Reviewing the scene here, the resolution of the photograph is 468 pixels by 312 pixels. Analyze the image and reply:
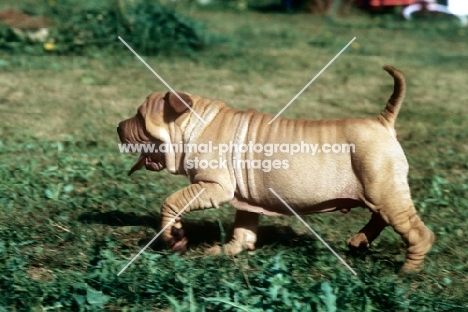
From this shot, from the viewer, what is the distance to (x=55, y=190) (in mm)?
6168

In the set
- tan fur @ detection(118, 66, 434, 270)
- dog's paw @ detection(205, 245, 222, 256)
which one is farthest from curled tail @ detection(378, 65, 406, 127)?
dog's paw @ detection(205, 245, 222, 256)

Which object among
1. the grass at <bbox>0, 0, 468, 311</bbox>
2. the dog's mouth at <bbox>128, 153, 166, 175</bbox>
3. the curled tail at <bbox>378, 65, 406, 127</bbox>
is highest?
the curled tail at <bbox>378, 65, 406, 127</bbox>

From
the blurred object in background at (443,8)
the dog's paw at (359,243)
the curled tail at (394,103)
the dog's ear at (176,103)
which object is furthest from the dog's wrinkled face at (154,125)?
the blurred object in background at (443,8)

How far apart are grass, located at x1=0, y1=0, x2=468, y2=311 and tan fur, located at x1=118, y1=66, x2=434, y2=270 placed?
1.04 ft

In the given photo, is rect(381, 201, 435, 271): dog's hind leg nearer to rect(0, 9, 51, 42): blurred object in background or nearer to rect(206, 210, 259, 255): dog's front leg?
rect(206, 210, 259, 255): dog's front leg

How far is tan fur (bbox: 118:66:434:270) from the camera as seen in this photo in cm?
467

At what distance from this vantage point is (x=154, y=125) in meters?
4.96

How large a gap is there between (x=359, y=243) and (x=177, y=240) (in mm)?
1167

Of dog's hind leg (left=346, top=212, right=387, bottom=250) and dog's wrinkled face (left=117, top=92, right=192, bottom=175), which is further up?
dog's wrinkled face (left=117, top=92, right=192, bottom=175)

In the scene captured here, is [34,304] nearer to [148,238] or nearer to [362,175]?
[148,238]

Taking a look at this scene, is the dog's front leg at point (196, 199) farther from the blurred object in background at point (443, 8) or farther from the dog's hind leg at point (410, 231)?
the blurred object in background at point (443, 8)

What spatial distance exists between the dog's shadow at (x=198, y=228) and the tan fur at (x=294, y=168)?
0.44m

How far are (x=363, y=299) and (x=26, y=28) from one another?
859cm

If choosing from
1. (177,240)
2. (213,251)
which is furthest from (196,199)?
(213,251)
